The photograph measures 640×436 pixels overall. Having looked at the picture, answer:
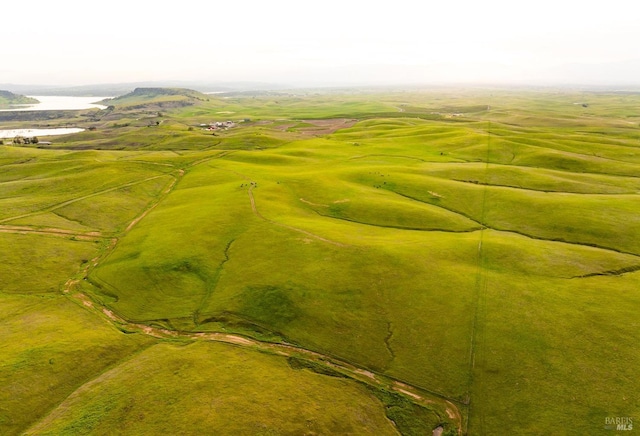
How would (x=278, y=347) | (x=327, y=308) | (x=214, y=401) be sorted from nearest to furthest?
(x=214, y=401) < (x=278, y=347) < (x=327, y=308)

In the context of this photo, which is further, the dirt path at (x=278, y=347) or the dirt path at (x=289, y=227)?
the dirt path at (x=289, y=227)

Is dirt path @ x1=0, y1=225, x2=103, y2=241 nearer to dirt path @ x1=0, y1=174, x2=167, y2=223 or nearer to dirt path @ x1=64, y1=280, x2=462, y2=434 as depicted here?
dirt path @ x1=0, y1=174, x2=167, y2=223

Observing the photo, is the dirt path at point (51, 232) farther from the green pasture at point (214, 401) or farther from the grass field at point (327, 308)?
the green pasture at point (214, 401)

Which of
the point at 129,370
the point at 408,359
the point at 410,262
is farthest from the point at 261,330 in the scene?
the point at 410,262


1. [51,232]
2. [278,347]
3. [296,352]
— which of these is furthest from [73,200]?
[296,352]

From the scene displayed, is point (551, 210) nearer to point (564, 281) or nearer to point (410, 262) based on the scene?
point (564, 281)

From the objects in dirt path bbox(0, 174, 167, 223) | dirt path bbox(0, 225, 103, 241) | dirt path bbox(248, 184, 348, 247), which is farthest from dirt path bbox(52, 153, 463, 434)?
dirt path bbox(0, 174, 167, 223)

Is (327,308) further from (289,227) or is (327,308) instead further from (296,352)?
(289,227)

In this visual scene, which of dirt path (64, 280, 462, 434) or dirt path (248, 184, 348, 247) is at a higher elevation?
dirt path (248, 184, 348, 247)

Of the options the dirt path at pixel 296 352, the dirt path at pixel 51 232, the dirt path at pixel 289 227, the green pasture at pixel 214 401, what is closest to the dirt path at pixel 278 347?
the dirt path at pixel 296 352
